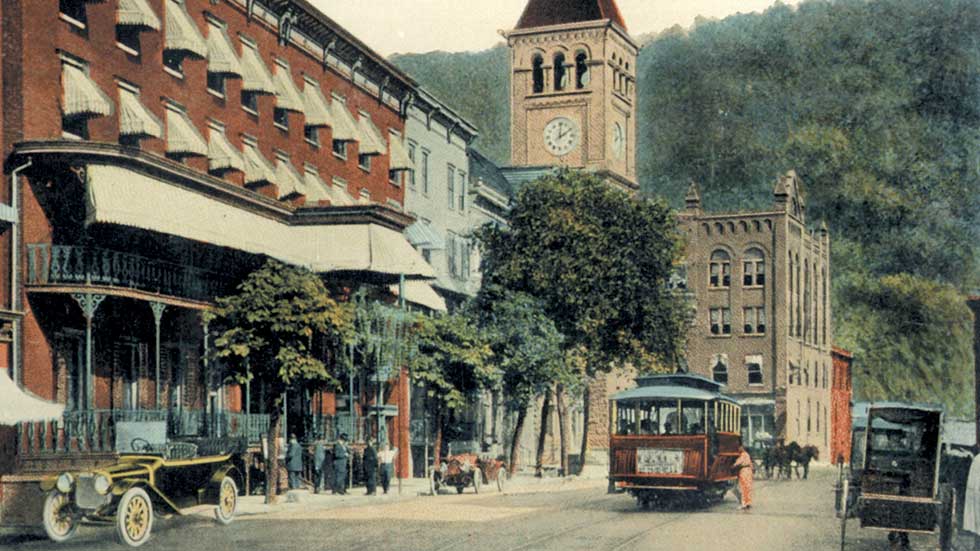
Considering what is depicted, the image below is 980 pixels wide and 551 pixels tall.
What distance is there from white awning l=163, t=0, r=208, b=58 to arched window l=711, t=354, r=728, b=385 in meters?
56.6

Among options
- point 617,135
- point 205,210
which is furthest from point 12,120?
point 617,135

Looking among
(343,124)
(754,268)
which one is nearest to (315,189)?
(343,124)

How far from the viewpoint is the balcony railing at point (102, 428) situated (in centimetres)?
2609

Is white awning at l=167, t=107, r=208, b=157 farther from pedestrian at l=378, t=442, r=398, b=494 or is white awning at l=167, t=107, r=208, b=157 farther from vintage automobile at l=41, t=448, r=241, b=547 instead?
vintage automobile at l=41, t=448, r=241, b=547

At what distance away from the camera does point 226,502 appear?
2523 centimetres

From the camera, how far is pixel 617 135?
7850 cm

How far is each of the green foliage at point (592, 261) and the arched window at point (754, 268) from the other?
111ft

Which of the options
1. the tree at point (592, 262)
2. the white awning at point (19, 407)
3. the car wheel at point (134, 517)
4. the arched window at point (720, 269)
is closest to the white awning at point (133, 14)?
the white awning at point (19, 407)

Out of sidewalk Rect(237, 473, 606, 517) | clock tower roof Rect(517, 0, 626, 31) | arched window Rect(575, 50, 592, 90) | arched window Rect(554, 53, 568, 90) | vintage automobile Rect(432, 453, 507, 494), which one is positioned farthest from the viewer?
arched window Rect(554, 53, 568, 90)

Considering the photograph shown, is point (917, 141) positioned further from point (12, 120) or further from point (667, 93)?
point (12, 120)

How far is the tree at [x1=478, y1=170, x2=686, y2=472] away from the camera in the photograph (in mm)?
50812

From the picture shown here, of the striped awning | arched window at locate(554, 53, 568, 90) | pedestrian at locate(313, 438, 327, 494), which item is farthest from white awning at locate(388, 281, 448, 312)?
arched window at locate(554, 53, 568, 90)

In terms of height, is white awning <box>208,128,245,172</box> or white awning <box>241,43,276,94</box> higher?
white awning <box>241,43,276,94</box>

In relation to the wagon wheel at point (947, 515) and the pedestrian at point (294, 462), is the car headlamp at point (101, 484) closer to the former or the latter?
the wagon wheel at point (947, 515)
